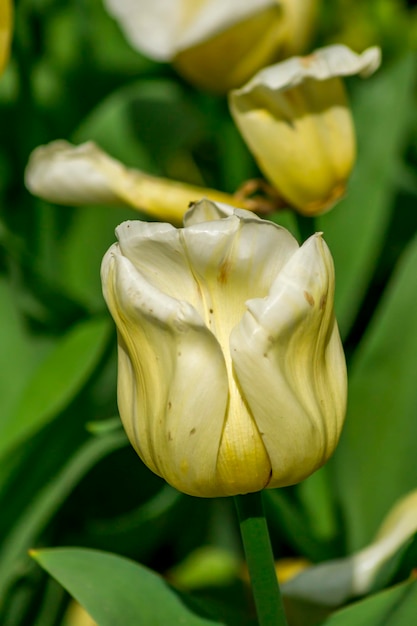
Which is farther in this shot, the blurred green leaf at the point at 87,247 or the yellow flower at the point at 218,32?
the blurred green leaf at the point at 87,247

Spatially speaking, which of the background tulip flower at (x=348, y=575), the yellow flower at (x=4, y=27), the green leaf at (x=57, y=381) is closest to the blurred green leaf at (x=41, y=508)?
the green leaf at (x=57, y=381)

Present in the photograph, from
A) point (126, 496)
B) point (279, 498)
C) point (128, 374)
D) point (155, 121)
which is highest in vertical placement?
point (128, 374)

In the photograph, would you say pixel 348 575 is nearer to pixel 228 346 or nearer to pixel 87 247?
pixel 228 346

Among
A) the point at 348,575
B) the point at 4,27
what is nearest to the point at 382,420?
the point at 348,575

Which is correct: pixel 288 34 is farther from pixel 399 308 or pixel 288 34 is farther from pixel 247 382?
pixel 247 382

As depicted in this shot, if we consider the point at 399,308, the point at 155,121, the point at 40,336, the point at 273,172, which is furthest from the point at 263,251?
the point at 155,121

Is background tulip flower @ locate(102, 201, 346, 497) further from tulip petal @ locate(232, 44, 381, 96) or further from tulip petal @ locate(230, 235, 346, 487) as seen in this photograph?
tulip petal @ locate(232, 44, 381, 96)

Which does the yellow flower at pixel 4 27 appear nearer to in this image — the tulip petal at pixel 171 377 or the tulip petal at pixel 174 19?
the tulip petal at pixel 174 19
